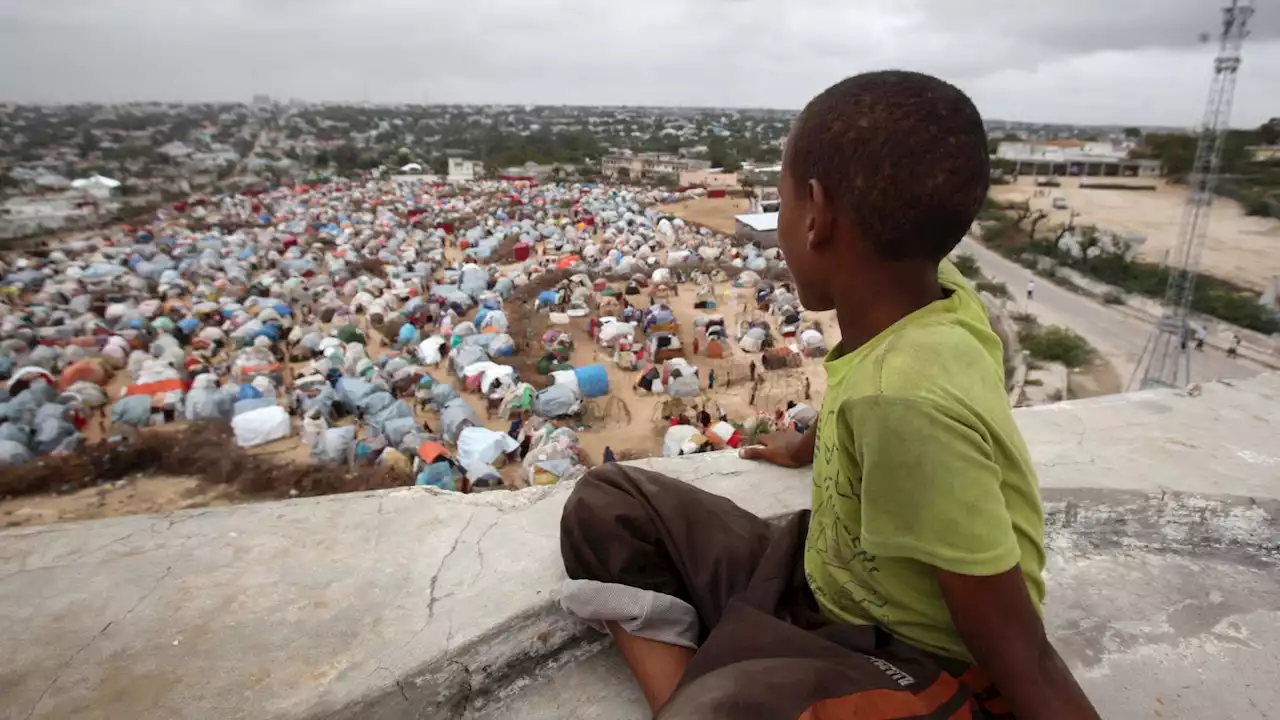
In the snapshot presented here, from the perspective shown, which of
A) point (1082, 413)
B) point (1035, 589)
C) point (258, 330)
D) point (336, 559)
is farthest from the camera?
point (258, 330)

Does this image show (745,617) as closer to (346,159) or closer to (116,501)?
(116,501)

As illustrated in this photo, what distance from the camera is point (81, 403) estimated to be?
7953 millimetres

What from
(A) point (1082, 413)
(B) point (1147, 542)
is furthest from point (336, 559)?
(A) point (1082, 413)

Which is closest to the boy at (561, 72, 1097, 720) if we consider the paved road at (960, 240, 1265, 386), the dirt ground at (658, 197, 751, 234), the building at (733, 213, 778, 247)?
the paved road at (960, 240, 1265, 386)

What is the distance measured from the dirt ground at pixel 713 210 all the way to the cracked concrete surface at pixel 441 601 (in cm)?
2039

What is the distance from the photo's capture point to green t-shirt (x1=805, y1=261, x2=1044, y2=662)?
29.2 inches

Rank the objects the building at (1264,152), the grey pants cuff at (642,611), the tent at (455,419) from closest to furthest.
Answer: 1. the grey pants cuff at (642,611)
2. the tent at (455,419)
3. the building at (1264,152)

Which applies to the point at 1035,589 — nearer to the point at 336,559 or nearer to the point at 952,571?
the point at 952,571

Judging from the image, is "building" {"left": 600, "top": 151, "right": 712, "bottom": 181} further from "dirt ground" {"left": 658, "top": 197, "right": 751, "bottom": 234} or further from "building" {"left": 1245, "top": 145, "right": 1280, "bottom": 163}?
"building" {"left": 1245, "top": 145, "right": 1280, "bottom": 163}

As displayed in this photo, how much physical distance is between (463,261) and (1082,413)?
1540 cm

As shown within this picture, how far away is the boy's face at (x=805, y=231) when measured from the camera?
855 mm

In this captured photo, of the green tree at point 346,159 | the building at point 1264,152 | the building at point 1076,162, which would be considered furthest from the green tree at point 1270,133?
the green tree at point 346,159

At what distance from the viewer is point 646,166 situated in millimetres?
40125

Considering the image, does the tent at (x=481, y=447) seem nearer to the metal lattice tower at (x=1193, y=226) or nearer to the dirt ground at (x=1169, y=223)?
the metal lattice tower at (x=1193, y=226)
